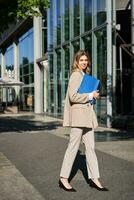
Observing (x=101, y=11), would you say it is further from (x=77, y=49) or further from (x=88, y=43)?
(x=77, y=49)

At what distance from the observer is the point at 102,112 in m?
23.8

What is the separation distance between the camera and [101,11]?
24.1 m

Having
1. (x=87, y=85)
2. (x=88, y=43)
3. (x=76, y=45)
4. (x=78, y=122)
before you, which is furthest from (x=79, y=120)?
(x=76, y=45)

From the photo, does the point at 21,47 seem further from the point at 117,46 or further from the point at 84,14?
the point at 117,46

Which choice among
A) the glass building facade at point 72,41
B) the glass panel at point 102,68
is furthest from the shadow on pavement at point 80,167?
the glass building facade at point 72,41

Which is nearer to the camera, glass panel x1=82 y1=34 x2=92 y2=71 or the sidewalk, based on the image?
the sidewalk

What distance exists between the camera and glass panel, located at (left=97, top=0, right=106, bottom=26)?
23.7 m

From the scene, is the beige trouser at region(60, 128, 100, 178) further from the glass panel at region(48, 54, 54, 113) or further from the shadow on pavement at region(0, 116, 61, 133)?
the glass panel at region(48, 54, 54, 113)

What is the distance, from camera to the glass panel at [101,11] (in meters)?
23.7

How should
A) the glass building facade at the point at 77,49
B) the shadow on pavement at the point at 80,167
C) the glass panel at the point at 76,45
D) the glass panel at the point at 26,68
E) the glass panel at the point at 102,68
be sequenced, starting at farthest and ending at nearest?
the glass panel at the point at 26,68
the glass panel at the point at 76,45
the glass panel at the point at 102,68
the glass building facade at the point at 77,49
the shadow on pavement at the point at 80,167

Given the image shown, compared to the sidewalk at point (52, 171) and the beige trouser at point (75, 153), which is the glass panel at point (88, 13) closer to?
the sidewalk at point (52, 171)

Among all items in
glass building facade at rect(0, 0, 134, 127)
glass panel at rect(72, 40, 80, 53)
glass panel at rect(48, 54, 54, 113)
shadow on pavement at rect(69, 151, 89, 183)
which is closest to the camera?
shadow on pavement at rect(69, 151, 89, 183)

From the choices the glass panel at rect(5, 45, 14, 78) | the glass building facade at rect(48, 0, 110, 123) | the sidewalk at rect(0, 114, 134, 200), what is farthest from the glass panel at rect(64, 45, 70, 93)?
the glass panel at rect(5, 45, 14, 78)

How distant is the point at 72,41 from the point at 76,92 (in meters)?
21.4
